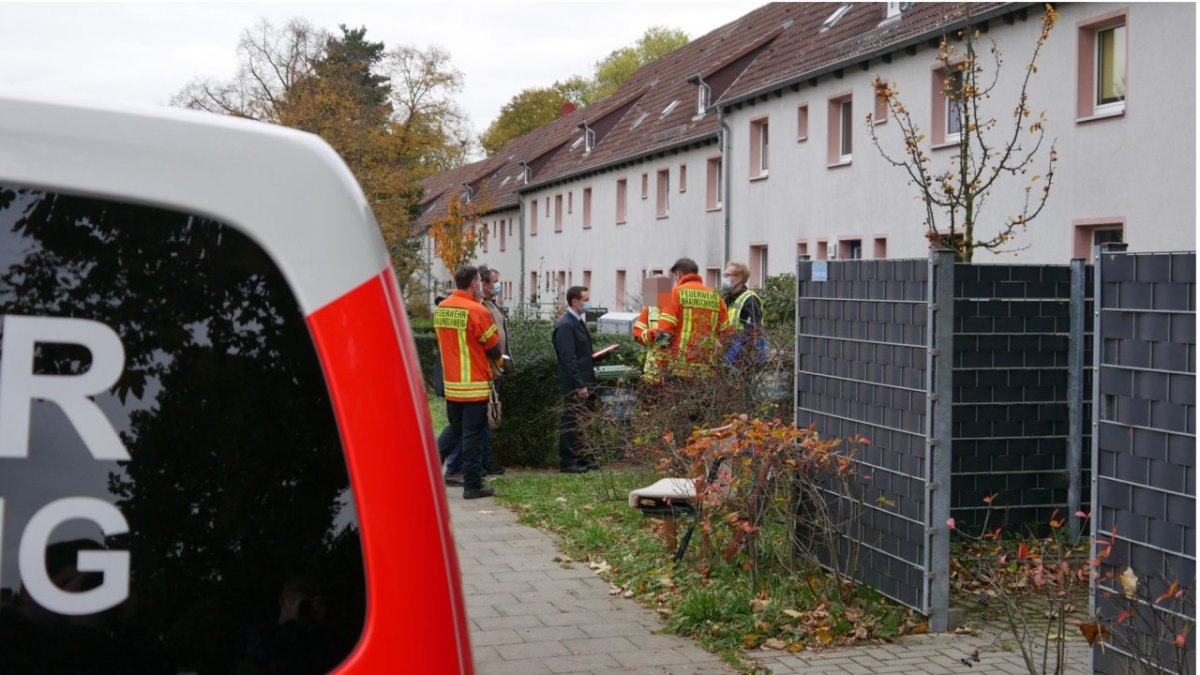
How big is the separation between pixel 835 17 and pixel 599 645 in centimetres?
2679

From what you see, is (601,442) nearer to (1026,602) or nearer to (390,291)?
(1026,602)

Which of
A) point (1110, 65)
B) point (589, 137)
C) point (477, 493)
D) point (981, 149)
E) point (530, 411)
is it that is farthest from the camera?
point (589, 137)

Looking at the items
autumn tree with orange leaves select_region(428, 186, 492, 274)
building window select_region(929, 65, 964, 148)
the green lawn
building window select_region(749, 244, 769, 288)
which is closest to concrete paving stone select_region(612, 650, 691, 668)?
the green lawn

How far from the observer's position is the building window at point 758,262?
3275 cm

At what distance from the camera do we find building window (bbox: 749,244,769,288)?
107ft

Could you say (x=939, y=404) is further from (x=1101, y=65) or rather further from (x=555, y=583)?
(x=1101, y=65)

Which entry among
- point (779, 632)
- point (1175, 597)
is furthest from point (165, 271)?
point (779, 632)

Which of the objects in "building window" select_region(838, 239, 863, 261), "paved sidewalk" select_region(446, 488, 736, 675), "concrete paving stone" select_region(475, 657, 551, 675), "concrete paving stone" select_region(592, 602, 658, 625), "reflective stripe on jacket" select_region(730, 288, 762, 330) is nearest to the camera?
"concrete paving stone" select_region(475, 657, 551, 675)

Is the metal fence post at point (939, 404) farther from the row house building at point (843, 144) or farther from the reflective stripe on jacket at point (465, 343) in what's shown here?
the row house building at point (843, 144)

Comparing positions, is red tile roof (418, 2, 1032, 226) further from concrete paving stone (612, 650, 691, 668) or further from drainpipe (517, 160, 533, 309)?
concrete paving stone (612, 650, 691, 668)

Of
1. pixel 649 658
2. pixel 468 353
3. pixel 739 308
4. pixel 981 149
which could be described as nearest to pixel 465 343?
pixel 468 353

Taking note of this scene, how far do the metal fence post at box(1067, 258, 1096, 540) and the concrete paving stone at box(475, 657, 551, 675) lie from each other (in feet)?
12.0

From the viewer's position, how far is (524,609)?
26.0ft

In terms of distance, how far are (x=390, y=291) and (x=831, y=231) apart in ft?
87.7
